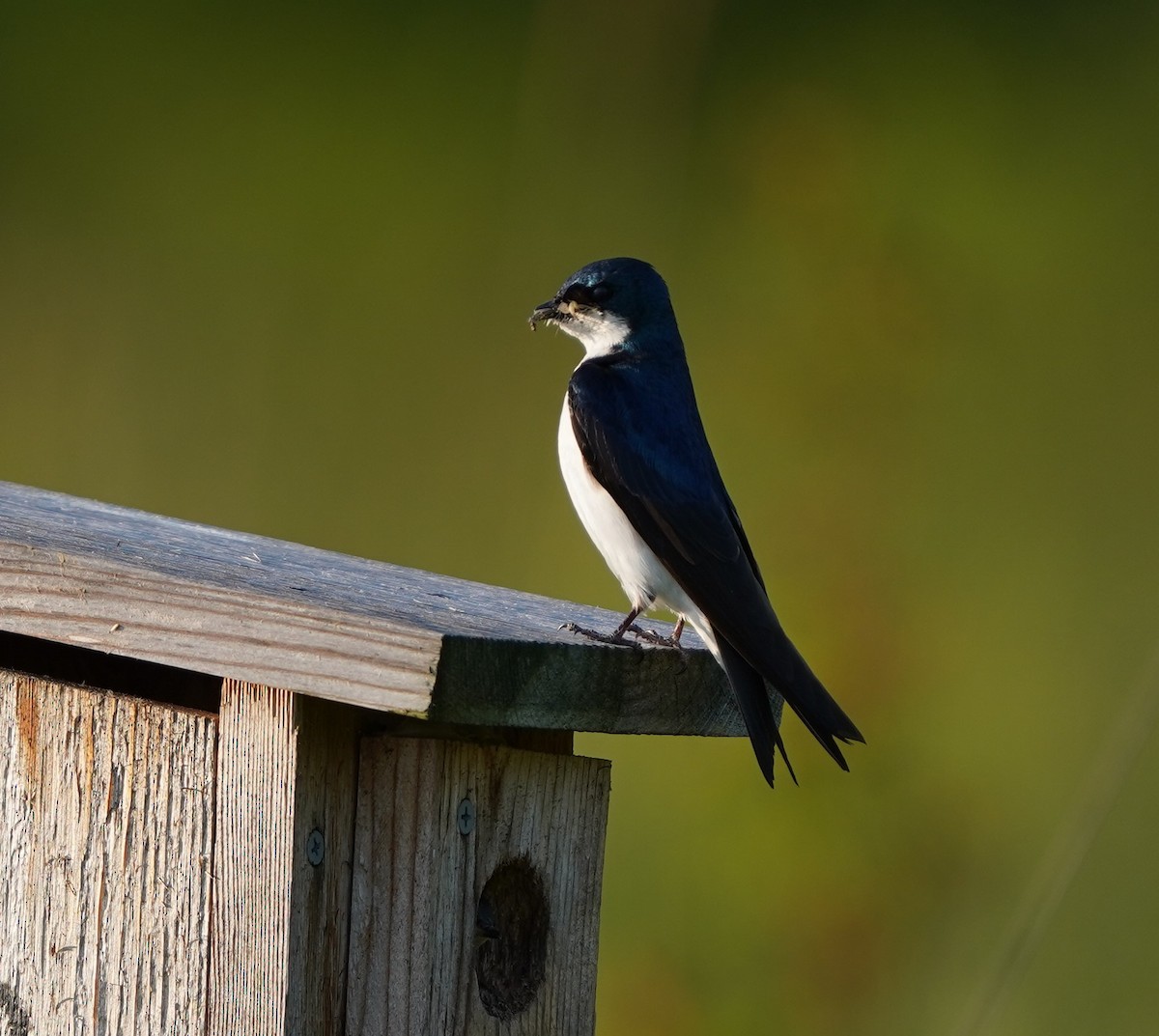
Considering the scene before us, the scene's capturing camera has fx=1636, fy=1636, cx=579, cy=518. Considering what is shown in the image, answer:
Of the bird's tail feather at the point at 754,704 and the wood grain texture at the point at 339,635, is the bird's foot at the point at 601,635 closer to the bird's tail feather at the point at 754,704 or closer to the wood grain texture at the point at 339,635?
the wood grain texture at the point at 339,635

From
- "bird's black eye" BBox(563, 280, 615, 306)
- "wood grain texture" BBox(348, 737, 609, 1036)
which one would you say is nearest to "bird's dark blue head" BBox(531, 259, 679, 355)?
"bird's black eye" BBox(563, 280, 615, 306)

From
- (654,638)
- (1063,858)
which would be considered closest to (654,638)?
(654,638)

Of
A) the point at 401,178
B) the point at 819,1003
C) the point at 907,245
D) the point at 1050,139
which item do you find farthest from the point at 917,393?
the point at 401,178

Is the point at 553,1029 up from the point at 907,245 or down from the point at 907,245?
down

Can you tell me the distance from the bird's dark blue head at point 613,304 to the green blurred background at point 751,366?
420 mm

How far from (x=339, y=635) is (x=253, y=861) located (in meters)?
0.24

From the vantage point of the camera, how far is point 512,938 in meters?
1.71

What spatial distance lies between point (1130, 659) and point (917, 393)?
62 centimetres

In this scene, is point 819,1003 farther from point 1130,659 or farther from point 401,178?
point 401,178

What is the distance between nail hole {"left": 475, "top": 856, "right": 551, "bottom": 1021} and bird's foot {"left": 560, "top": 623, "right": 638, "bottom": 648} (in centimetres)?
24

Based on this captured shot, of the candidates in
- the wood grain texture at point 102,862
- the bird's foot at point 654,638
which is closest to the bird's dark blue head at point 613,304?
the bird's foot at point 654,638

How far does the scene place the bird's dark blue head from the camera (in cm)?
277

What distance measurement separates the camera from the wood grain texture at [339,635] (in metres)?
1.38

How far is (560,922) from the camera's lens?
1.71 metres
